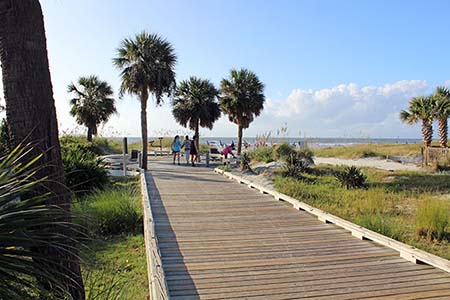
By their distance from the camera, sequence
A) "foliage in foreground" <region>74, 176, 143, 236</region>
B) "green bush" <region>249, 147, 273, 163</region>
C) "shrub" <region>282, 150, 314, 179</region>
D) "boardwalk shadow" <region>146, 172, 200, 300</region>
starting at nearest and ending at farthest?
"boardwalk shadow" <region>146, 172, 200, 300</region> < "foliage in foreground" <region>74, 176, 143, 236</region> < "shrub" <region>282, 150, 314, 179</region> < "green bush" <region>249, 147, 273, 163</region>

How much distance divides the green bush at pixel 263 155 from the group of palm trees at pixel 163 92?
558 cm

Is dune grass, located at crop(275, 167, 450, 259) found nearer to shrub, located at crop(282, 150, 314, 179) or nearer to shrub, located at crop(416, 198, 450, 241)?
shrub, located at crop(416, 198, 450, 241)

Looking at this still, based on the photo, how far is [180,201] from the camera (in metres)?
9.45

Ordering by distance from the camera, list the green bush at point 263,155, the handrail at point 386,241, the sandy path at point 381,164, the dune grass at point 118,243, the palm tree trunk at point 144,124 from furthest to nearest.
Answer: the sandy path at point 381,164 < the green bush at point 263,155 < the palm tree trunk at point 144,124 < the dune grass at point 118,243 < the handrail at point 386,241

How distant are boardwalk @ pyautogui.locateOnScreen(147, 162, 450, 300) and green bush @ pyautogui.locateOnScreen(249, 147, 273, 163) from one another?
10.5 meters

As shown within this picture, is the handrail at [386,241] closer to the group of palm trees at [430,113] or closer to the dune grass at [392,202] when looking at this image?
the dune grass at [392,202]

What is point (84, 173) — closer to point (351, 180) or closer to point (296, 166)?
point (296, 166)

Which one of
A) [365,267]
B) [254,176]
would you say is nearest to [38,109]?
[365,267]

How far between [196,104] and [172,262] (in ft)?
75.5

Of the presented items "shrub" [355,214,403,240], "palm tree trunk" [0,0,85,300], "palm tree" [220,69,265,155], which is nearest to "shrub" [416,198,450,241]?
"shrub" [355,214,403,240]

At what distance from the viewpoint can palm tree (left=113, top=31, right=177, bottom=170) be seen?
1806 cm

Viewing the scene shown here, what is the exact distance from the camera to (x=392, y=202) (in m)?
10.3

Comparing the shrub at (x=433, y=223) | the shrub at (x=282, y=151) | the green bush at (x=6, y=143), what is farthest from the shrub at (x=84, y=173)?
the shrub at (x=433, y=223)

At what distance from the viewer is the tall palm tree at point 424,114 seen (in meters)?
25.2
